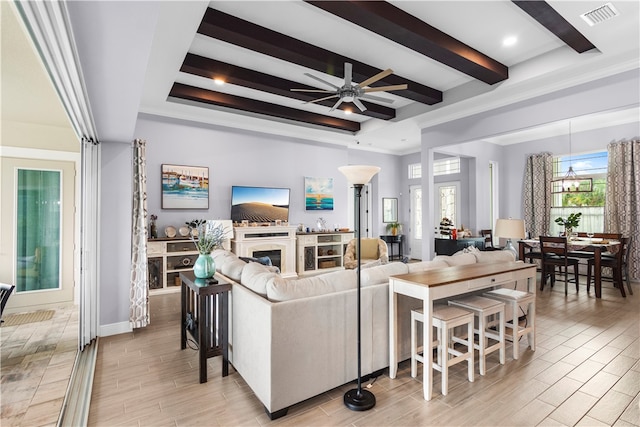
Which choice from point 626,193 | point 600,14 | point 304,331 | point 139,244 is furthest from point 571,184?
point 139,244

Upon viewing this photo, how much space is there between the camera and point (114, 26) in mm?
1589

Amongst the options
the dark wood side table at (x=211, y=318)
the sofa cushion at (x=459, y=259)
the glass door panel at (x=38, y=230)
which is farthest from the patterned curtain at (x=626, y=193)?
the glass door panel at (x=38, y=230)

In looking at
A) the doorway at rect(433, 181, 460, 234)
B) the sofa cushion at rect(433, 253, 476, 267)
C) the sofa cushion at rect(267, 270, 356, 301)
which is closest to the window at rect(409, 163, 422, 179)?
the doorway at rect(433, 181, 460, 234)

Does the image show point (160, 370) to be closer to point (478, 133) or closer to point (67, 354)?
point (67, 354)

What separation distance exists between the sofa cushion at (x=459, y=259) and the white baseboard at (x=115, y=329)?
11.2 ft

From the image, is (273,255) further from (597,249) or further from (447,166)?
(597,249)

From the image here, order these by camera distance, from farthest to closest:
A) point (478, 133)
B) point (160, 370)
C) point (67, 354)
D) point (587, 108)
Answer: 1. point (478, 133)
2. point (587, 108)
3. point (67, 354)
4. point (160, 370)

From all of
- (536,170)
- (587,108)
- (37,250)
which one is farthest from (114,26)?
(536,170)

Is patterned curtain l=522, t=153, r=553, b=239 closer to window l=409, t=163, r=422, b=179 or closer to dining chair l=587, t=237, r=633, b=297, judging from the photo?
dining chair l=587, t=237, r=633, b=297

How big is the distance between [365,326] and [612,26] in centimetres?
375

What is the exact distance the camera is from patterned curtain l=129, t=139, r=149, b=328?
368 centimetres

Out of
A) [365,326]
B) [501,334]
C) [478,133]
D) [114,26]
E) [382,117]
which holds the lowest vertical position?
[501,334]

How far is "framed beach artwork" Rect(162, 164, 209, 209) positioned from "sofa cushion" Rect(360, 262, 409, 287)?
13.8 feet

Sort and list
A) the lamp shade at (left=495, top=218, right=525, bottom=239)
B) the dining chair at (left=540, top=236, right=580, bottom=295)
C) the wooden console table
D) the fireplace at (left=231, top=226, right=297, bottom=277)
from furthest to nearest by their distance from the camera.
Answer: the fireplace at (left=231, top=226, right=297, bottom=277) → the dining chair at (left=540, top=236, right=580, bottom=295) → the lamp shade at (left=495, top=218, right=525, bottom=239) → the wooden console table
